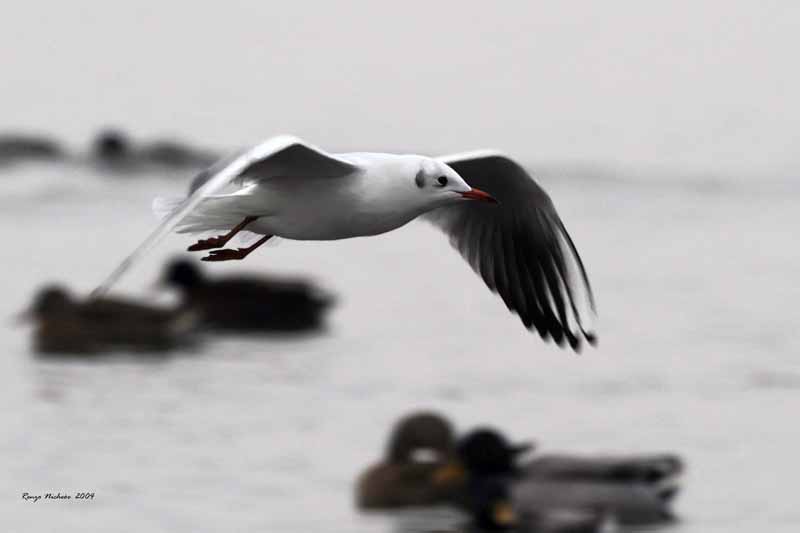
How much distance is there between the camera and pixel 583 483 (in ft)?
60.3

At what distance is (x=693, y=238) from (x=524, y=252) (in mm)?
42393

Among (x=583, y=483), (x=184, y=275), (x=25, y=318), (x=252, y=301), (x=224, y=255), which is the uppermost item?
(x=184, y=275)

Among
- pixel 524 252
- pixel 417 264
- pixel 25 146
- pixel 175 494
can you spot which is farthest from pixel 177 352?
pixel 25 146

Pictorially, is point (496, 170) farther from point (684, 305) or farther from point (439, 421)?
point (684, 305)

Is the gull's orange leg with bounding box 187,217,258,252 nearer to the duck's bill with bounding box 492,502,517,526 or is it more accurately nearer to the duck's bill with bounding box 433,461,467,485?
the duck's bill with bounding box 492,502,517,526

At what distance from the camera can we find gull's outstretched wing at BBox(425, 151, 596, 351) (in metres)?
8.99

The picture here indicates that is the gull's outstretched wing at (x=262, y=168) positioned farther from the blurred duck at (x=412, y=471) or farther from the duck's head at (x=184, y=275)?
the duck's head at (x=184, y=275)

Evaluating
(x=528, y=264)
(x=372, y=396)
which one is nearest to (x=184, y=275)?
(x=372, y=396)

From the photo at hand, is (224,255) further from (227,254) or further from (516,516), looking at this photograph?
(516,516)

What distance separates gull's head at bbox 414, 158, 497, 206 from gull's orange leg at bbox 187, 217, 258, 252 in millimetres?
598

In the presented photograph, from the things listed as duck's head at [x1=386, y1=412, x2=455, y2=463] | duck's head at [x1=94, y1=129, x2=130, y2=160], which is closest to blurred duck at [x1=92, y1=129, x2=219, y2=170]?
duck's head at [x1=94, y1=129, x2=130, y2=160]

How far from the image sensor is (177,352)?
91.1 ft

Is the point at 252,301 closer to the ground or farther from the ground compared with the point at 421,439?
farther from the ground

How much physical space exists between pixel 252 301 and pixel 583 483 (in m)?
11.8
